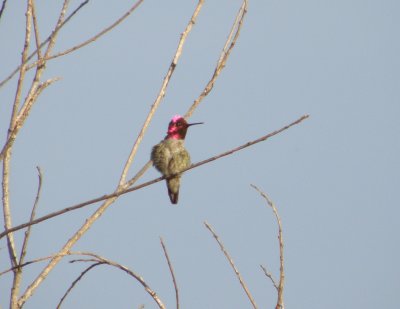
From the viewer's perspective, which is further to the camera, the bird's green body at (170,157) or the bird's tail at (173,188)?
the bird's tail at (173,188)

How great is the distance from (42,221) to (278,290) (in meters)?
1.21

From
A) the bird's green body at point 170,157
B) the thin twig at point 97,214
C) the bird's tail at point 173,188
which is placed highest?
the bird's green body at point 170,157

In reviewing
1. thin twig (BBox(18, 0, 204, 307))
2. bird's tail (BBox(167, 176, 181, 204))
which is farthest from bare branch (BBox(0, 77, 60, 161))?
bird's tail (BBox(167, 176, 181, 204))

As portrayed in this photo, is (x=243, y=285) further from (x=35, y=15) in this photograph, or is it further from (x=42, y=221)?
(x=35, y=15)

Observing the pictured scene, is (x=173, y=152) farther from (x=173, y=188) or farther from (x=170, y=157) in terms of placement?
(x=173, y=188)

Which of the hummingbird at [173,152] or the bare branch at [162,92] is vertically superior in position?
the hummingbird at [173,152]

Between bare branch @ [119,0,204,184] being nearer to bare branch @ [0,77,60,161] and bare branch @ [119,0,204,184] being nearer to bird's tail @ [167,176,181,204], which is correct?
bare branch @ [0,77,60,161]

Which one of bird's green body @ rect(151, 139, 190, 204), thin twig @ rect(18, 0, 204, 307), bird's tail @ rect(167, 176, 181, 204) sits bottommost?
thin twig @ rect(18, 0, 204, 307)

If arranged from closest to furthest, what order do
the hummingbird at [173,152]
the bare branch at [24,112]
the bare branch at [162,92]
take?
the bare branch at [24,112] < the bare branch at [162,92] < the hummingbird at [173,152]

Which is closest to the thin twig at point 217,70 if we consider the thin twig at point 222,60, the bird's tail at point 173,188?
the thin twig at point 222,60

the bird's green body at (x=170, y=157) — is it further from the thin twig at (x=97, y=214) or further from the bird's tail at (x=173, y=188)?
the thin twig at (x=97, y=214)

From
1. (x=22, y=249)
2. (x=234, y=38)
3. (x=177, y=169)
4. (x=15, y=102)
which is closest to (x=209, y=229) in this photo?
(x=22, y=249)

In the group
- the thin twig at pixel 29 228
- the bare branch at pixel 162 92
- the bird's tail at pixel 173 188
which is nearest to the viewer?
the thin twig at pixel 29 228

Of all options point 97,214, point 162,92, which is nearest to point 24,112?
point 97,214
